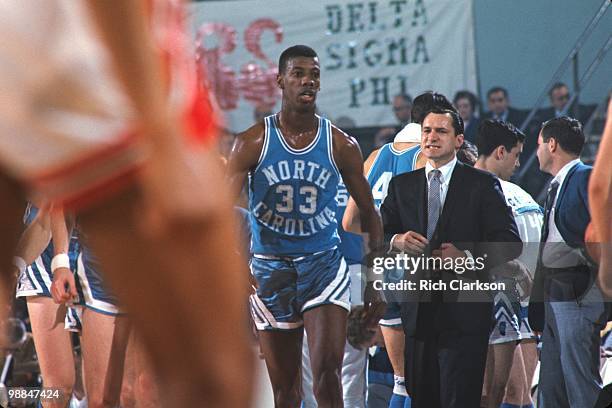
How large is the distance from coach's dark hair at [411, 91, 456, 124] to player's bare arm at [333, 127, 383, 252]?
52cm

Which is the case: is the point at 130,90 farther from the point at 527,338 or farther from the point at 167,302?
the point at 527,338

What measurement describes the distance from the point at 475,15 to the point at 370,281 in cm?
188

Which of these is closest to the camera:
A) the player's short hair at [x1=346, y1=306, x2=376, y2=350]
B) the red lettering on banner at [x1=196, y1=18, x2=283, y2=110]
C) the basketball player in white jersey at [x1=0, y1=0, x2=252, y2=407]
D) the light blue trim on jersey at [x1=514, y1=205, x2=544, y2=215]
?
the basketball player in white jersey at [x1=0, y1=0, x2=252, y2=407]

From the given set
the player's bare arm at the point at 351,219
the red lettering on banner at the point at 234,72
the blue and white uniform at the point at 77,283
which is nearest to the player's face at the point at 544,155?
the player's bare arm at the point at 351,219

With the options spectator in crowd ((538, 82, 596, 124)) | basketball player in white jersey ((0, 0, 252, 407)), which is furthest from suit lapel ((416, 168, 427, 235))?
basketball player in white jersey ((0, 0, 252, 407))

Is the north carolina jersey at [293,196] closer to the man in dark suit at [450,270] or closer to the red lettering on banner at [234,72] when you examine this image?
the man in dark suit at [450,270]

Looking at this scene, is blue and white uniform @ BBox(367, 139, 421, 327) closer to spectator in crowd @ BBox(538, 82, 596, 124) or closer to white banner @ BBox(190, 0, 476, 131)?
white banner @ BBox(190, 0, 476, 131)

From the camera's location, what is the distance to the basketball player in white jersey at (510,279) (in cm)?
576

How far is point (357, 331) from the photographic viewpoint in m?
5.85

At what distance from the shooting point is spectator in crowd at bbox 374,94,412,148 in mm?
6676

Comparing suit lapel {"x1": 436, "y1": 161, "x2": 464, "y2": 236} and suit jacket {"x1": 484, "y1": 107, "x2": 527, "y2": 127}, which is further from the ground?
suit jacket {"x1": 484, "y1": 107, "x2": 527, "y2": 127}

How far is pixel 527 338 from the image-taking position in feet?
20.7

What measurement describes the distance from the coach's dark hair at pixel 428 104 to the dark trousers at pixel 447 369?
1.15 metres
